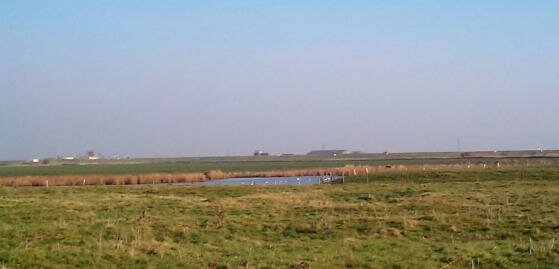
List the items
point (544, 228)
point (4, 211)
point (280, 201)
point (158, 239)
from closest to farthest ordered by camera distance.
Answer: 1. point (158, 239)
2. point (544, 228)
3. point (4, 211)
4. point (280, 201)

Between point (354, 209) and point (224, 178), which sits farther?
point (224, 178)

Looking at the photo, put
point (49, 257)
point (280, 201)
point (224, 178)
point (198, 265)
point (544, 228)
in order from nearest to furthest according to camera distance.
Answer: point (198, 265) → point (49, 257) → point (544, 228) → point (280, 201) → point (224, 178)

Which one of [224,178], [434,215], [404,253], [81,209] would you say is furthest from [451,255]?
[224,178]

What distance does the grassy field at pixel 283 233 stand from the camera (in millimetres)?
16312

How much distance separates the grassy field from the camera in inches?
642

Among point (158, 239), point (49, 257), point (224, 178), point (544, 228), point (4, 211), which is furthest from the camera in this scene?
point (224, 178)

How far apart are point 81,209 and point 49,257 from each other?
11.2 meters

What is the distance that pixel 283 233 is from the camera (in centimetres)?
2159

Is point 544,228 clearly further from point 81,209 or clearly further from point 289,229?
point 81,209

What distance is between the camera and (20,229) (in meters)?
21.5

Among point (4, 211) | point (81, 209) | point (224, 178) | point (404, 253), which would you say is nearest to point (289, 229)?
point (404, 253)

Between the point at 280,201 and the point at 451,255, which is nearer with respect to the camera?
the point at 451,255

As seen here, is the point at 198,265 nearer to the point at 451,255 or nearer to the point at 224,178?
the point at 451,255

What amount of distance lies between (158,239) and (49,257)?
4.11 m
